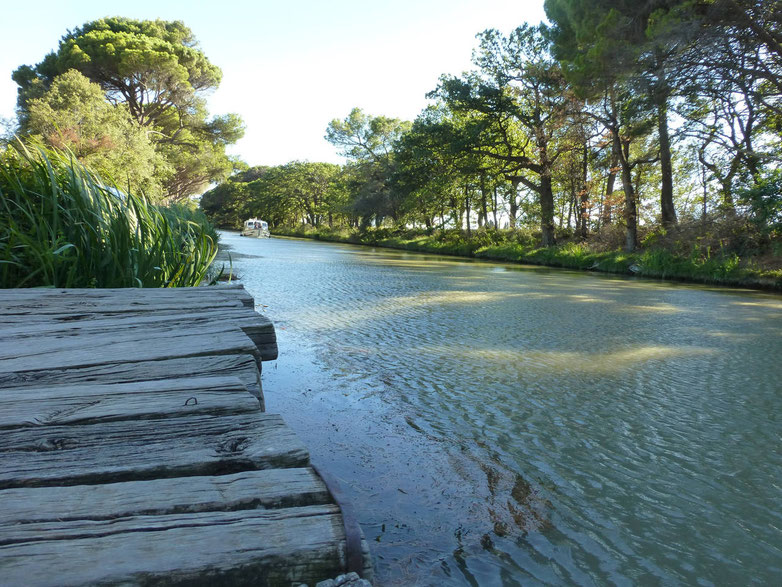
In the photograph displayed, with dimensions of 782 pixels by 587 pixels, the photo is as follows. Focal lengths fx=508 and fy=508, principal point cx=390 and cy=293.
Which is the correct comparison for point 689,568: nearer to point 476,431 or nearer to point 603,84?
point 476,431

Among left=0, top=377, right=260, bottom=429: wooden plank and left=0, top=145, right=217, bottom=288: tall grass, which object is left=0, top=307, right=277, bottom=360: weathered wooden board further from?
left=0, top=145, right=217, bottom=288: tall grass

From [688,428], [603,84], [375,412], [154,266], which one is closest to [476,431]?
[375,412]

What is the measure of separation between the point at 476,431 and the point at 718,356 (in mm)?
2804

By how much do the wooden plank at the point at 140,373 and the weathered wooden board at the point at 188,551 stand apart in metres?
0.63

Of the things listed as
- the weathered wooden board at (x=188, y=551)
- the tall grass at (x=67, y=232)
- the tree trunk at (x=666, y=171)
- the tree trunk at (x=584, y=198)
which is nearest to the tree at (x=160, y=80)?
the tree trunk at (x=584, y=198)

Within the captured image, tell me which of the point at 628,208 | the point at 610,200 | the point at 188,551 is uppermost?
the point at 610,200

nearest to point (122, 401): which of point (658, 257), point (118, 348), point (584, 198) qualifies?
point (118, 348)

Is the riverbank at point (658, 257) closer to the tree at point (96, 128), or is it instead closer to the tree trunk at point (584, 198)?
the tree trunk at point (584, 198)

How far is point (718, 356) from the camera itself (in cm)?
410

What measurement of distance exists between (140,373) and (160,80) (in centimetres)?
2956

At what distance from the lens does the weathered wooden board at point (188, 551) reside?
71cm

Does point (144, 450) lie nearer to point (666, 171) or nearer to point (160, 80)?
point (666, 171)

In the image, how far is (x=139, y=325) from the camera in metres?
2.02

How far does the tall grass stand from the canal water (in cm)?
113
